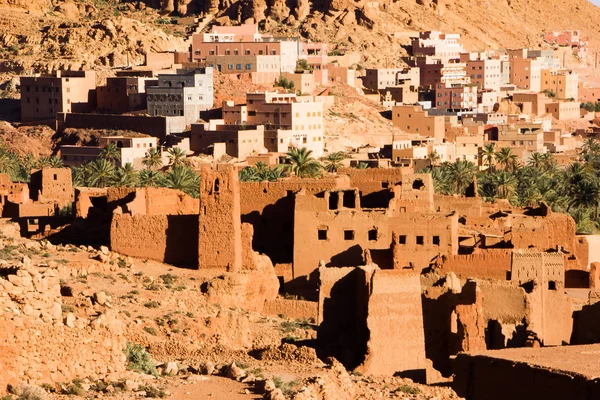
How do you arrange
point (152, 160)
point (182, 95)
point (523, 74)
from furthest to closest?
point (523, 74) < point (182, 95) < point (152, 160)

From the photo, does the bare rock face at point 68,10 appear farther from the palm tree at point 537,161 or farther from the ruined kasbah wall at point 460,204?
the ruined kasbah wall at point 460,204

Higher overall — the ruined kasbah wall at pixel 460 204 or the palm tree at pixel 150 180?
the ruined kasbah wall at pixel 460 204

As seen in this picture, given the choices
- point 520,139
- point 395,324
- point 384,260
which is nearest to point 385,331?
point 395,324

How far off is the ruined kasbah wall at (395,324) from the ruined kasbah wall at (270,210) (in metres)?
11.0

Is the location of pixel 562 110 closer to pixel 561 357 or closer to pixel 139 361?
pixel 561 357

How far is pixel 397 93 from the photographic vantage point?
368 feet

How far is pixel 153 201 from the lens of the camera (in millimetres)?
38750

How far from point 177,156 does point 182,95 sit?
462 inches

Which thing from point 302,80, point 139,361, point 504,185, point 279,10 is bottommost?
point 504,185

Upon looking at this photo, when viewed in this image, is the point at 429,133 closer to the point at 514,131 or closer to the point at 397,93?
Result: the point at 514,131

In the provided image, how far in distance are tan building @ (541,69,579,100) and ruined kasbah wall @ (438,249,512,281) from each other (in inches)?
3953

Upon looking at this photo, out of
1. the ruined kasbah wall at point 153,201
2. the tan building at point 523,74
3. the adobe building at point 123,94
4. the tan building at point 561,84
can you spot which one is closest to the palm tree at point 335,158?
the adobe building at point 123,94

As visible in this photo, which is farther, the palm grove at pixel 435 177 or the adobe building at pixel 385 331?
the palm grove at pixel 435 177

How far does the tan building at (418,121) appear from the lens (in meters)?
97.2
